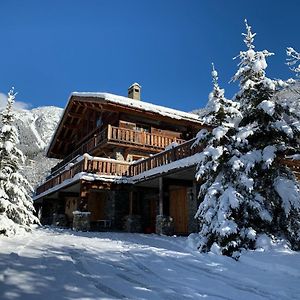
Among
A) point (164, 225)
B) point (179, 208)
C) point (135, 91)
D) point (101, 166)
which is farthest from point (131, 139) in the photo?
point (135, 91)

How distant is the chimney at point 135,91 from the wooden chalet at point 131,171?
0.10 metres

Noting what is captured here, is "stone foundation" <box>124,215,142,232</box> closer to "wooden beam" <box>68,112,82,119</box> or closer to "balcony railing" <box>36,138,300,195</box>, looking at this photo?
"balcony railing" <box>36,138,300,195</box>

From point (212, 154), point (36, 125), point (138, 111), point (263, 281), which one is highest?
point (36, 125)

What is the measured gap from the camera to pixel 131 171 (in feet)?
59.8

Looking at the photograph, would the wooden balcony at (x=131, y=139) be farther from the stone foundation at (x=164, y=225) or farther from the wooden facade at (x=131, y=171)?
the stone foundation at (x=164, y=225)

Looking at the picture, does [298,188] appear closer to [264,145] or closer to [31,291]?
[264,145]

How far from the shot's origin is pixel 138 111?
2062 centimetres

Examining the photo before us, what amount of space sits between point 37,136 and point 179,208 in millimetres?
91428

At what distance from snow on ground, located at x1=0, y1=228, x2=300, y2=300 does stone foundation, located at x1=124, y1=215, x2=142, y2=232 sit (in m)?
9.42

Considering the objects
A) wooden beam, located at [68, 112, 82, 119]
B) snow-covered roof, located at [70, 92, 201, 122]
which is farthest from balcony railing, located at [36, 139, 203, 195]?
wooden beam, located at [68, 112, 82, 119]

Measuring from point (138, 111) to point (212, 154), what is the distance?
12.6 metres

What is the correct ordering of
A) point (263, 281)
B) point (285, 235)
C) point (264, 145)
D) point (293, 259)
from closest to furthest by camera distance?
1. point (263, 281)
2. point (293, 259)
3. point (285, 235)
4. point (264, 145)

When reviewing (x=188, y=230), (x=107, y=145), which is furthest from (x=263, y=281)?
(x=107, y=145)

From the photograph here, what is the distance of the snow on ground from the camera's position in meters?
4.68
